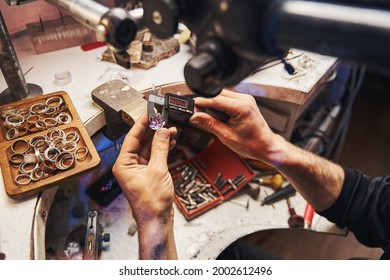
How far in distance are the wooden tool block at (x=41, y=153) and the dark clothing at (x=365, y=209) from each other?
73 cm

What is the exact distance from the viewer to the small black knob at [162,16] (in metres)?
0.41

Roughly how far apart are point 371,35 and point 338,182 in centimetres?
85

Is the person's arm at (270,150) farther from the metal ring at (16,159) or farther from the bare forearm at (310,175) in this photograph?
the metal ring at (16,159)

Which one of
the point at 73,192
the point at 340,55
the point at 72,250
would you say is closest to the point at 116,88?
the point at 73,192

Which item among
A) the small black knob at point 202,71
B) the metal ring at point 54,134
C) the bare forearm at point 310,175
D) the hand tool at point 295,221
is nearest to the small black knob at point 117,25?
the small black knob at point 202,71

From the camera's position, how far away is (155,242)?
822 millimetres

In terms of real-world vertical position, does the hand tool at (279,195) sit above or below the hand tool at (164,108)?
below

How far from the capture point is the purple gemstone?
93 cm

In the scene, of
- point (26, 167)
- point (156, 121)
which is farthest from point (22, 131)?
point (156, 121)

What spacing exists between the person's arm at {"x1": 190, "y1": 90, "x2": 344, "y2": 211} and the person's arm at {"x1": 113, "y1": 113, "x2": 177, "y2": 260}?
200 millimetres

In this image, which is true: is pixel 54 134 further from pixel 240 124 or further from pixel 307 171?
pixel 307 171

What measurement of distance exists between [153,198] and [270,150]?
0.41m

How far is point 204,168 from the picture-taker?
52.4 inches

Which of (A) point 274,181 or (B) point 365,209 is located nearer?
(B) point 365,209
